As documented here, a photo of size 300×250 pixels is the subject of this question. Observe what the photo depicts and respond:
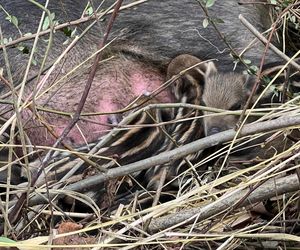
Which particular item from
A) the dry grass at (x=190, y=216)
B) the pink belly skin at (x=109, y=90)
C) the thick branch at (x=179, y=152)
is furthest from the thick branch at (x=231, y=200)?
the pink belly skin at (x=109, y=90)

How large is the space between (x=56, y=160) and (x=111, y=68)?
2.48 feet

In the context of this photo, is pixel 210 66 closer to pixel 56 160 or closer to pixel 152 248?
pixel 56 160

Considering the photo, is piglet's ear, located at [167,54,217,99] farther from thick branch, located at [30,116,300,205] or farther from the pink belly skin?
thick branch, located at [30,116,300,205]

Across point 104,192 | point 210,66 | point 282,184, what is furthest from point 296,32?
point 282,184

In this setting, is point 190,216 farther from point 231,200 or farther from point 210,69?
point 210,69

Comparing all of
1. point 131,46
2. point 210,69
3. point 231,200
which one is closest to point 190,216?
point 231,200

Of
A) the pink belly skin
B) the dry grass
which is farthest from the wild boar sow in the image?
the dry grass

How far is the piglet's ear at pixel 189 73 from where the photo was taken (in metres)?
3.48

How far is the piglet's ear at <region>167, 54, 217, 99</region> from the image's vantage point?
348cm

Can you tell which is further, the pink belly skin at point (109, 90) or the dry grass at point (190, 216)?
the pink belly skin at point (109, 90)

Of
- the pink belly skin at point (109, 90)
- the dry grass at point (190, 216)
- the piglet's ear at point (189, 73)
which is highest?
the dry grass at point (190, 216)

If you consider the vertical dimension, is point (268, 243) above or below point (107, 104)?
above

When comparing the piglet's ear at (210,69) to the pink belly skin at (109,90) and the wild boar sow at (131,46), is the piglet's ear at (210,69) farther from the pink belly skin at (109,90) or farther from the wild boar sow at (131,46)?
the pink belly skin at (109,90)

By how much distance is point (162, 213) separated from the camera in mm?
2436
